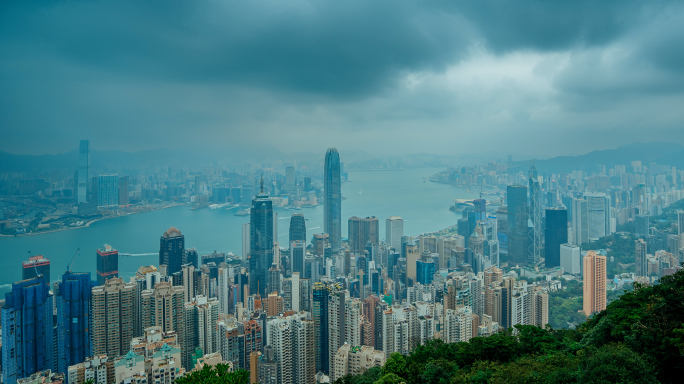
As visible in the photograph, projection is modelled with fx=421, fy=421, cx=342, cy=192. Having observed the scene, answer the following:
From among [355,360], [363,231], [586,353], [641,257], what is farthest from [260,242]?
[641,257]

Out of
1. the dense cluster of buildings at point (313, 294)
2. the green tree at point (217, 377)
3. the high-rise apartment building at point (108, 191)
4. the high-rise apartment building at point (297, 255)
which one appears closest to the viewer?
the green tree at point (217, 377)

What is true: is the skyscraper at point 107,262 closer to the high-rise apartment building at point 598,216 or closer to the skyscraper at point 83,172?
the skyscraper at point 83,172

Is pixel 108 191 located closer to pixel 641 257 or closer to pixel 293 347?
pixel 293 347

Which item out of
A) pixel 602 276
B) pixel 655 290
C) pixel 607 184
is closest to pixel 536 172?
pixel 607 184

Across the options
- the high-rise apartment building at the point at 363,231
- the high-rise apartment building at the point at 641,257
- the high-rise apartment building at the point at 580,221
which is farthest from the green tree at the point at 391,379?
the high-rise apartment building at the point at 580,221

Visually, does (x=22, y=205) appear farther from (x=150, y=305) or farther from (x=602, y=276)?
(x=602, y=276)
